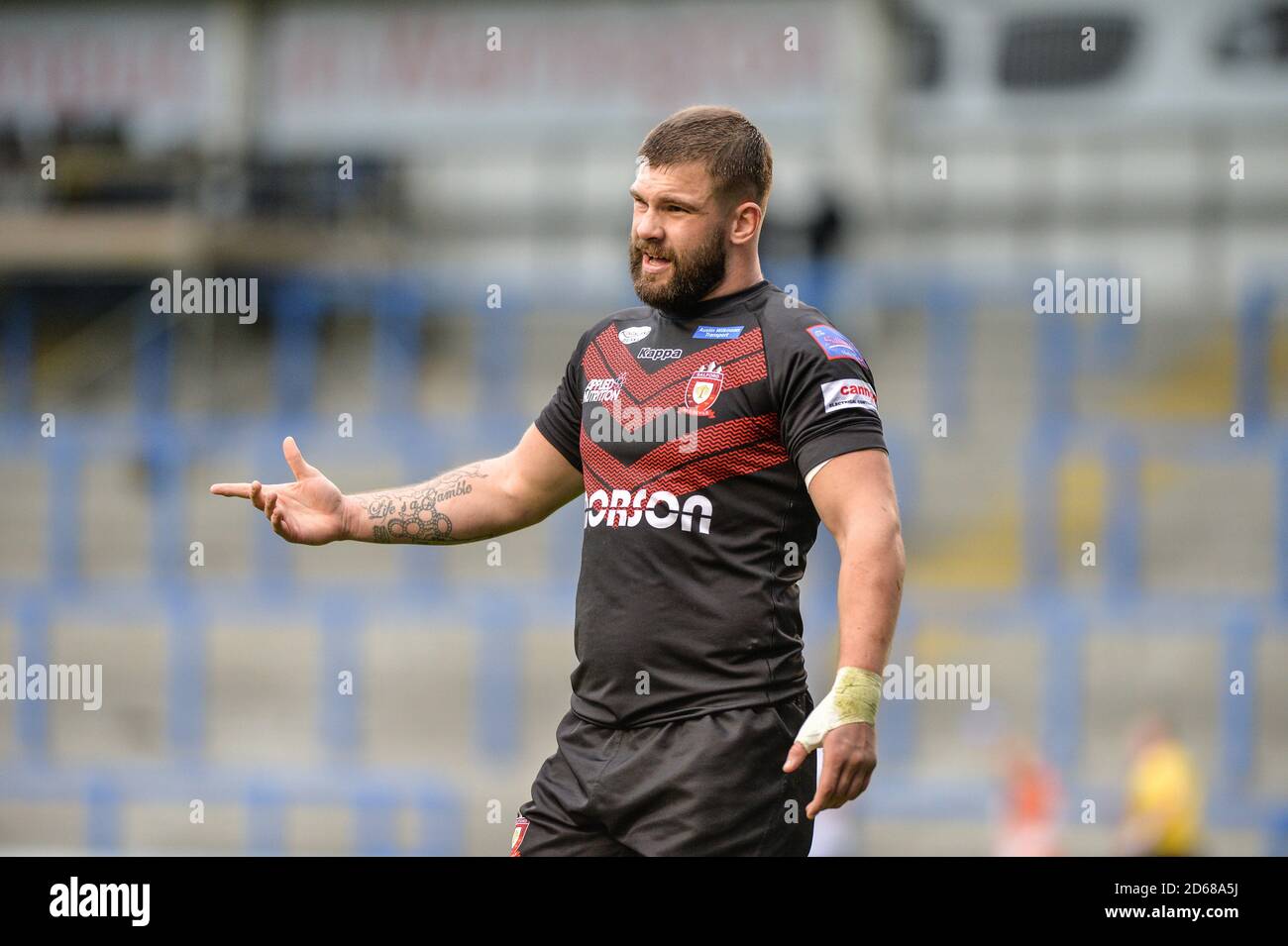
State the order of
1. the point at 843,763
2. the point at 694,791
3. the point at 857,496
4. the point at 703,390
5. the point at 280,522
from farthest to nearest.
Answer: the point at 280,522 → the point at 703,390 → the point at 694,791 → the point at 857,496 → the point at 843,763

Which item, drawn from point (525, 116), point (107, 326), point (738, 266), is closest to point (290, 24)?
point (525, 116)

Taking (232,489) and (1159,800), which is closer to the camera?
(232,489)

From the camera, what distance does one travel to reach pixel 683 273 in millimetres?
3570

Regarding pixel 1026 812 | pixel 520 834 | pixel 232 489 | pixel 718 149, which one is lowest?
pixel 1026 812

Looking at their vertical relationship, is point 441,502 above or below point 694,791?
above

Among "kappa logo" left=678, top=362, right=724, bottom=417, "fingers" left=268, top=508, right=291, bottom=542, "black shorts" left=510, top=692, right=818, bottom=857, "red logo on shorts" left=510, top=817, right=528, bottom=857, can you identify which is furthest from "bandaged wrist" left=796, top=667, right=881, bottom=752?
"fingers" left=268, top=508, right=291, bottom=542

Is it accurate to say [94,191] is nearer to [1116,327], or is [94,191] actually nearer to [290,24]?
[290,24]

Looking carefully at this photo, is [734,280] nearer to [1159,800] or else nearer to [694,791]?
[694,791]

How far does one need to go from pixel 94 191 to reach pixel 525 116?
5206 millimetres

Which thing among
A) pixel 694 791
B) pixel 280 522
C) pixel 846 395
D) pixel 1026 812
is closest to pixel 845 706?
pixel 694 791

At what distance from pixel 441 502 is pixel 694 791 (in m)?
1.04

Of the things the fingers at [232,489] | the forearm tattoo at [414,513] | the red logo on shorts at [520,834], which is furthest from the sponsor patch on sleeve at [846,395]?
the fingers at [232,489]

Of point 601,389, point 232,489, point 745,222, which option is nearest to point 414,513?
point 232,489

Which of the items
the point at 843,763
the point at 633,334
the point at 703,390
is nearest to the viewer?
the point at 843,763
